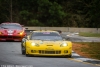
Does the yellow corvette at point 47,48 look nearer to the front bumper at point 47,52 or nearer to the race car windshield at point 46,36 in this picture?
the front bumper at point 47,52

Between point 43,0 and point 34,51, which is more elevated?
point 43,0

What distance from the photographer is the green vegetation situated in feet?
234

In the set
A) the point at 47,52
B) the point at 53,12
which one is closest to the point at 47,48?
the point at 47,52

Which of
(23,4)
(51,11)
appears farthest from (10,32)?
(23,4)

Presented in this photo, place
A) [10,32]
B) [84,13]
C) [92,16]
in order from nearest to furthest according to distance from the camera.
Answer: [10,32] → [92,16] → [84,13]

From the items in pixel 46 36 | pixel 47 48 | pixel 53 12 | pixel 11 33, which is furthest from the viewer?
pixel 53 12

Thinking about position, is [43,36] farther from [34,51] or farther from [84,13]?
[84,13]

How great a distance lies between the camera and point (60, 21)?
239 feet

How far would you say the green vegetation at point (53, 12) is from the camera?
7119 cm

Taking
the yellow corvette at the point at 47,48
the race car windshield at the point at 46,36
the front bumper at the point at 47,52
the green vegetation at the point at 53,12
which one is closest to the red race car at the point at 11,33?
the race car windshield at the point at 46,36

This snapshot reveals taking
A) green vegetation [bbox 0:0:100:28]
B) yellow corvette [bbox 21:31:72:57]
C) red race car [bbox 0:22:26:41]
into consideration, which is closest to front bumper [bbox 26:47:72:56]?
yellow corvette [bbox 21:31:72:57]

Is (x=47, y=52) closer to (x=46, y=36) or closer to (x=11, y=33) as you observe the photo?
(x=46, y=36)

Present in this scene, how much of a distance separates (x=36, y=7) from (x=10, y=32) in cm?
4778

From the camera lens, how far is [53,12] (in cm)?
7106
